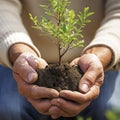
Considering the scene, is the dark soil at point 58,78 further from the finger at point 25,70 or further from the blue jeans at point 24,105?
the blue jeans at point 24,105

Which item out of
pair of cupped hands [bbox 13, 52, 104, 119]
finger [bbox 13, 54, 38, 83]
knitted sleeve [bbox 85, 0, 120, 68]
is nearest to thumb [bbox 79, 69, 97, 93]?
pair of cupped hands [bbox 13, 52, 104, 119]

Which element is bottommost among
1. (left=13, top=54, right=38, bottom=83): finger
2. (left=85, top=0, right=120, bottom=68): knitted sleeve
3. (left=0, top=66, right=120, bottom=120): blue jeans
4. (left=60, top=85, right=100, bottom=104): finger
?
(left=0, top=66, right=120, bottom=120): blue jeans

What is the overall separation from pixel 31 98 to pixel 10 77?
390 mm

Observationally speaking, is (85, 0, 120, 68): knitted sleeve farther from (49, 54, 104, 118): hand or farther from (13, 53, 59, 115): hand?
(13, 53, 59, 115): hand

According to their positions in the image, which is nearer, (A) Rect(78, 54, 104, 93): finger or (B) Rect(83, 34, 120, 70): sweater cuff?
(A) Rect(78, 54, 104, 93): finger

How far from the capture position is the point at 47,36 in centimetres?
155

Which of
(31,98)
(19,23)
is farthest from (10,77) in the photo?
(31,98)

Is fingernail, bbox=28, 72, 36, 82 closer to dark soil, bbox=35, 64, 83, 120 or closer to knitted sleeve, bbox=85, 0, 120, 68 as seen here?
dark soil, bbox=35, 64, 83, 120

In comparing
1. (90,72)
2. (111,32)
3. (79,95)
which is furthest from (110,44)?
(79,95)

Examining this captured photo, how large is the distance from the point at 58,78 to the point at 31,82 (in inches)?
3.5

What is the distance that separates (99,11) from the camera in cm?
160

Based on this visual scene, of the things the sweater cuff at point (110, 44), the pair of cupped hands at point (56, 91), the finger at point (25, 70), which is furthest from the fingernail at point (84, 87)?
the sweater cuff at point (110, 44)

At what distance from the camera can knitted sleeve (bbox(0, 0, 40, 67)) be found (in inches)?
51.3

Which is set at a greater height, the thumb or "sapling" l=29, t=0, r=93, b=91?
"sapling" l=29, t=0, r=93, b=91
